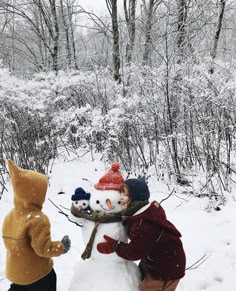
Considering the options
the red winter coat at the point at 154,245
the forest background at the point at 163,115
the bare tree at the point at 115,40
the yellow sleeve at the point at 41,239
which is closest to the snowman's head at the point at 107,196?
the red winter coat at the point at 154,245

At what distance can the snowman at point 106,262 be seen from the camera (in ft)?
7.08

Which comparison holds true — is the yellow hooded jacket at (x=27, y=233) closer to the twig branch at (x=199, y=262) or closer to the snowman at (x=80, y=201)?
the snowman at (x=80, y=201)

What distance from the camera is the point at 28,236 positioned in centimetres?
234

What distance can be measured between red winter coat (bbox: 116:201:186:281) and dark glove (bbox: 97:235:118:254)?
37 millimetres

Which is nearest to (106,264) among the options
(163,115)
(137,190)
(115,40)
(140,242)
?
(140,242)

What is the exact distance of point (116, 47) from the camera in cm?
970

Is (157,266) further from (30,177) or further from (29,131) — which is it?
(29,131)

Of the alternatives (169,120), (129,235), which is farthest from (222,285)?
(169,120)

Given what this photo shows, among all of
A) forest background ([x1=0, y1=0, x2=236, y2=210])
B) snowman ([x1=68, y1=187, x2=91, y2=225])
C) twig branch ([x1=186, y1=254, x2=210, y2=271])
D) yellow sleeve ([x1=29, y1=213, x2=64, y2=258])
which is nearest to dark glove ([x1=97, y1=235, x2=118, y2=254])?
snowman ([x1=68, y1=187, x2=91, y2=225])

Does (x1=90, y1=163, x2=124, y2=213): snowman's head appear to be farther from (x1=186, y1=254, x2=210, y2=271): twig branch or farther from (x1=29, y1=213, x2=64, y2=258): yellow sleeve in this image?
(x1=186, y1=254, x2=210, y2=271): twig branch

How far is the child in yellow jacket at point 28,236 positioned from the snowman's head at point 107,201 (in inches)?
16.9

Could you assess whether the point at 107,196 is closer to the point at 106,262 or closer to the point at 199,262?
the point at 106,262

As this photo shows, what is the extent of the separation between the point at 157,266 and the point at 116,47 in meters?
8.33

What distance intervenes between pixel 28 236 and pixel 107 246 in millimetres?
587
